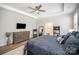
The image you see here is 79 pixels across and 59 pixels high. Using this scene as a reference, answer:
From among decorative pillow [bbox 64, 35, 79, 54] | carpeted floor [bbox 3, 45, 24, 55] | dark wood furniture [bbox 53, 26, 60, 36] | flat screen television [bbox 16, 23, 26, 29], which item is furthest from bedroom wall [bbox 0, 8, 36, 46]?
decorative pillow [bbox 64, 35, 79, 54]

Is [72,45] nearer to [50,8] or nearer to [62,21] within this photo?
[62,21]

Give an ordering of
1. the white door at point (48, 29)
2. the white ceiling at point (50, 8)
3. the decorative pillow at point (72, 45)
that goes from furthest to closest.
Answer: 1. the white door at point (48, 29)
2. the white ceiling at point (50, 8)
3. the decorative pillow at point (72, 45)

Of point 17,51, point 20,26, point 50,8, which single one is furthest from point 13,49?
point 50,8

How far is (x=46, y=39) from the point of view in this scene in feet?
6.36

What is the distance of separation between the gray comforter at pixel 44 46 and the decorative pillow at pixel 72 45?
0.29 feet

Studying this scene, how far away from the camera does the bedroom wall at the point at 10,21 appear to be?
1815 mm

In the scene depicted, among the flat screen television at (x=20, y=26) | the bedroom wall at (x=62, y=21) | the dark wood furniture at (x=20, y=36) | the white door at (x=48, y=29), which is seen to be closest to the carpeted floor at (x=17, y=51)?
the dark wood furniture at (x=20, y=36)

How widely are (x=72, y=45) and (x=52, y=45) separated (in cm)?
35

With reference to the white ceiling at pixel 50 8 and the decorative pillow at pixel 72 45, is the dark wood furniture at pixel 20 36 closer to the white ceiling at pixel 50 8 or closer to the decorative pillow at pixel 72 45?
the white ceiling at pixel 50 8

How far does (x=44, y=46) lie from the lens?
1.84m

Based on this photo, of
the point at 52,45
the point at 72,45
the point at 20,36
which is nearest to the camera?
the point at 72,45

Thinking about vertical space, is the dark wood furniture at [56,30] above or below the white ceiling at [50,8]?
below

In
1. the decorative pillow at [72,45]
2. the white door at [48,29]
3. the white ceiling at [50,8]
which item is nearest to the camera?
the decorative pillow at [72,45]

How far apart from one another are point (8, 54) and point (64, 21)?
46.3 inches
